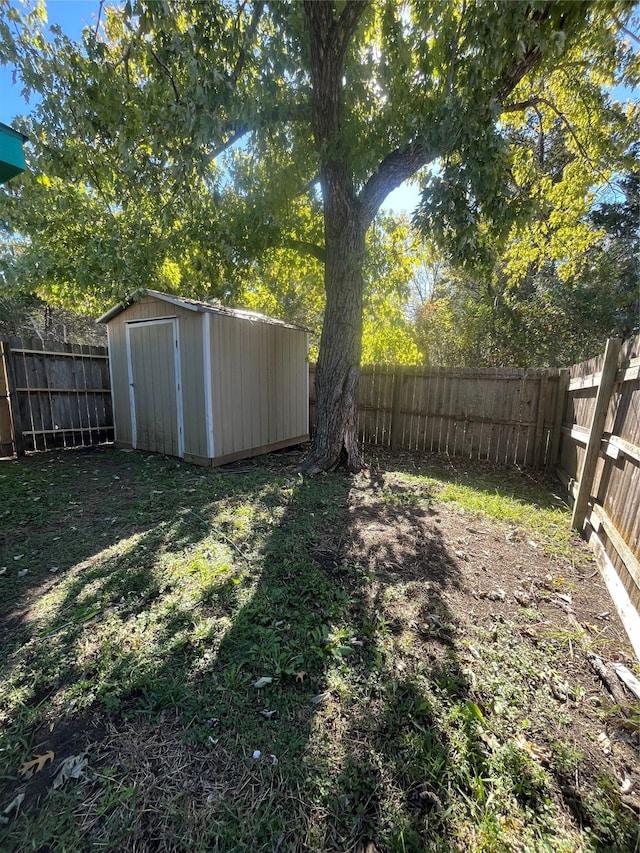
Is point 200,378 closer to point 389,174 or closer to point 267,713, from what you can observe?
point 389,174

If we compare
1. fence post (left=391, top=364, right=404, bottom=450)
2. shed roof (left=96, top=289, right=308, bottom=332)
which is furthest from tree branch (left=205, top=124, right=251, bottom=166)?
fence post (left=391, top=364, right=404, bottom=450)

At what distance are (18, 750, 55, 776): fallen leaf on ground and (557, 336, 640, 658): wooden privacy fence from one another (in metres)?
2.74

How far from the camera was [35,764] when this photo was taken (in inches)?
55.0

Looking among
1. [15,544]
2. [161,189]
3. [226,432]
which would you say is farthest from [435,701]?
[161,189]

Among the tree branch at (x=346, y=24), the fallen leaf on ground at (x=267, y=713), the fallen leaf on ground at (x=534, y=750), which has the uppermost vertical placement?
the tree branch at (x=346, y=24)

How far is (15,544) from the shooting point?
10.3 ft

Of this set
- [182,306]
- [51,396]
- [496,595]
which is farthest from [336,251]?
[51,396]

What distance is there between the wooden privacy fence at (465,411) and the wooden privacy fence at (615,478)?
1.74m

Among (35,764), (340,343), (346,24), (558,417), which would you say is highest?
(346,24)

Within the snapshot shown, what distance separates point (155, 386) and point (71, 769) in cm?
557

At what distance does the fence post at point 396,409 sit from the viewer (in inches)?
271

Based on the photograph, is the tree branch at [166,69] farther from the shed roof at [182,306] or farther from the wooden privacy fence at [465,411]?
the wooden privacy fence at [465,411]

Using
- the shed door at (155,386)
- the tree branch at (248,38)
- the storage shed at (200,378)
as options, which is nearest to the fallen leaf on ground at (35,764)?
the storage shed at (200,378)

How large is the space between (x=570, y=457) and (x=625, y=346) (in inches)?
80.2
